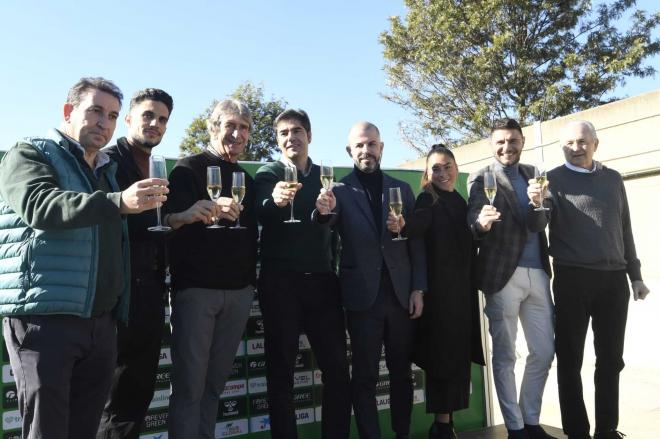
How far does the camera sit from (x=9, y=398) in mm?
3168

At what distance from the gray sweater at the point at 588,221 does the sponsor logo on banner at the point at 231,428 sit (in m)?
2.46

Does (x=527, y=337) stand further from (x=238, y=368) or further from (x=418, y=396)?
(x=238, y=368)

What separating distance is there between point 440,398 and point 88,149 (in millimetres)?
2718

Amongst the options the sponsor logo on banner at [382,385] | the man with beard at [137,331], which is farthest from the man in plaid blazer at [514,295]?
the man with beard at [137,331]

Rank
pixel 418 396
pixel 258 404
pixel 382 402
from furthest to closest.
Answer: pixel 418 396
pixel 382 402
pixel 258 404

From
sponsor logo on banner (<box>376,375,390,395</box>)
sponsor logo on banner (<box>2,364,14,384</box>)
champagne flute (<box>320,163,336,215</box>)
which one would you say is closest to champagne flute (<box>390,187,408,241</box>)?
champagne flute (<box>320,163,336,215</box>)

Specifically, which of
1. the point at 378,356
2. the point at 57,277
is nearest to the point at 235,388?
the point at 378,356

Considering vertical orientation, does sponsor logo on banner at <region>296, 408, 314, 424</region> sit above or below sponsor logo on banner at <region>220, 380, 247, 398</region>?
below

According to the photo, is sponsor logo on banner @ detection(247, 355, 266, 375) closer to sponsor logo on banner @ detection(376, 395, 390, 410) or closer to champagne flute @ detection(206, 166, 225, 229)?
sponsor logo on banner @ detection(376, 395, 390, 410)

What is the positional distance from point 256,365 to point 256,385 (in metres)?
0.14

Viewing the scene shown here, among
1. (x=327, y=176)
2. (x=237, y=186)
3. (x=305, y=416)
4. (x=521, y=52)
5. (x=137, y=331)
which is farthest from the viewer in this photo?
(x=521, y=52)

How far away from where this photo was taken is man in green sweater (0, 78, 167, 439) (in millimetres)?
2164

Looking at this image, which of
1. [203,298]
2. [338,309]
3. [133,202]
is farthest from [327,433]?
[133,202]

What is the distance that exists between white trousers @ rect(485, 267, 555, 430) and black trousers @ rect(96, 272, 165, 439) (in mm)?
2311
